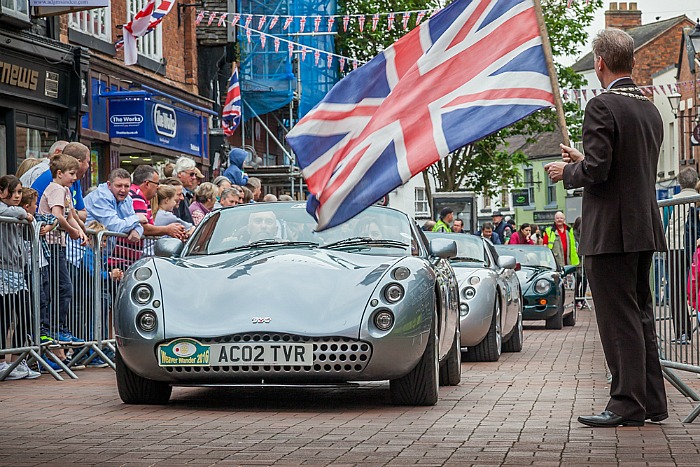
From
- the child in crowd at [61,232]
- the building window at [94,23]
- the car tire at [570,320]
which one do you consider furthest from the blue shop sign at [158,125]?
the child in crowd at [61,232]

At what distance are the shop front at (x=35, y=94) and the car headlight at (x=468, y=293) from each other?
26.2 ft

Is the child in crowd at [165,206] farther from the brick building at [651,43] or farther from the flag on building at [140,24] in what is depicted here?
the brick building at [651,43]

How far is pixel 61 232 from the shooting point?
11.5m

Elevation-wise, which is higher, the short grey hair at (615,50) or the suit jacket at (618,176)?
the short grey hair at (615,50)

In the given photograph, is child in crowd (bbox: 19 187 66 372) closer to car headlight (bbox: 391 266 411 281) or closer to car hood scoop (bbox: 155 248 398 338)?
car hood scoop (bbox: 155 248 398 338)

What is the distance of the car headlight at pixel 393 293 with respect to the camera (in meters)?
8.12

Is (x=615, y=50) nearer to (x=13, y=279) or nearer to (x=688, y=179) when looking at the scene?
(x=13, y=279)

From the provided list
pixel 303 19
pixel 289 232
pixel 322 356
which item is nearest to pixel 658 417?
pixel 322 356

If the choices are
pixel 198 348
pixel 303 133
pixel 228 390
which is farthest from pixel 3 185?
pixel 303 133

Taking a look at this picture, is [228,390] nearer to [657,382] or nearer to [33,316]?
[33,316]

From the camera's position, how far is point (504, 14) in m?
7.17

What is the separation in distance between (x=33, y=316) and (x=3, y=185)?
1129 millimetres

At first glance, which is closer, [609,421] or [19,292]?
A: [609,421]

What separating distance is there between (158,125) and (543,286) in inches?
331
